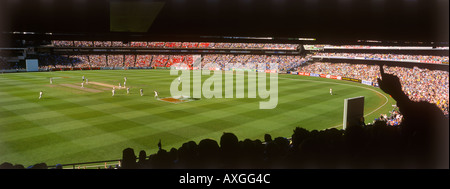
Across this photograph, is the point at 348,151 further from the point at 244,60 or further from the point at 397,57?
the point at 244,60

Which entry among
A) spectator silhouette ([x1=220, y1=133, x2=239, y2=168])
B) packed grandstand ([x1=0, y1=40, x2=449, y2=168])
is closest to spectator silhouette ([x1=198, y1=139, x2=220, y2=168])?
spectator silhouette ([x1=220, y1=133, x2=239, y2=168])

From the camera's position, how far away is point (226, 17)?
22.2ft

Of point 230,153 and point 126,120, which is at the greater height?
point 230,153

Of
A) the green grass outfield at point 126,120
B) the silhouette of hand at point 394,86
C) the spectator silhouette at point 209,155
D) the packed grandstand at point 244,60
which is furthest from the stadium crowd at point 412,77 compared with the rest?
the spectator silhouette at point 209,155

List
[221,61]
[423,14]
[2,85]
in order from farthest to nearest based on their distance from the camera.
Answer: [221,61] < [2,85] < [423,14]

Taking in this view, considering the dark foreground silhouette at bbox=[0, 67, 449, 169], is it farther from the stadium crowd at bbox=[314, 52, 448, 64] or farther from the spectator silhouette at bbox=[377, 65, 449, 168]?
the stadium crowd at bbox=[314, 52, 448, 64]

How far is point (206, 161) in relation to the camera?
4.96 meters

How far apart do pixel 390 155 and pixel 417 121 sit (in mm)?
773

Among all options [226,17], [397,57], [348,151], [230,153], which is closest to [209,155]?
[230,153]

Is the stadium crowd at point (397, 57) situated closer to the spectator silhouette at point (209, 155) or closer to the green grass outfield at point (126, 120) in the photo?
the green grass outfield at point (126, 120)

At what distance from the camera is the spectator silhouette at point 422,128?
15.0 feet

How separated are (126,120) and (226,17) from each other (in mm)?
17517

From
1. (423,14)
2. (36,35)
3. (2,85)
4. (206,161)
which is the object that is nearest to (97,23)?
(36,35)
